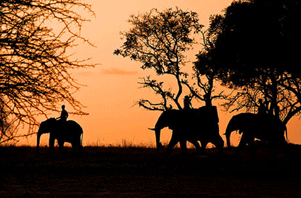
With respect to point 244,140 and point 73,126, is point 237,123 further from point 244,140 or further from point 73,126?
point 73,126

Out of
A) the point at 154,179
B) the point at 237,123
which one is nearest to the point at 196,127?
the point at 237,123

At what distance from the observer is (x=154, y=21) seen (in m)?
36.0

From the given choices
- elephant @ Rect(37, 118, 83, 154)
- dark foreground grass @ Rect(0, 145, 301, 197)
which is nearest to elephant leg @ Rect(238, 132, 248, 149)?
dark foreground grass @ Rect(0, 145, 301, 197)

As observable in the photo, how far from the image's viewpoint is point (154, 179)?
42.1ft

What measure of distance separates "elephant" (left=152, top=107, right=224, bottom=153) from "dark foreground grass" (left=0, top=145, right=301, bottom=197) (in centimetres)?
191

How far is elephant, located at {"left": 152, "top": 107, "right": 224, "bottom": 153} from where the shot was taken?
798 inches

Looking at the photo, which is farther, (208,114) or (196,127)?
(196,127)

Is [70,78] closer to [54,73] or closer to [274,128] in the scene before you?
[54,73]

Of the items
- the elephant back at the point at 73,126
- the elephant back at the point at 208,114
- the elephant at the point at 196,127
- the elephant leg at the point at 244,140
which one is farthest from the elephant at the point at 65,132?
the elephant leg at the point at 244,140

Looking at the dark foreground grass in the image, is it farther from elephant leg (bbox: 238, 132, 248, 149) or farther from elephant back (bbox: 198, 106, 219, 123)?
elephant leg (bbox: 238, 132, 248, 149)

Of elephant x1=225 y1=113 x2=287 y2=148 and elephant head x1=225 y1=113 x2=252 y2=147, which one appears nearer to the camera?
elephant x1=225 y1=113 x2=287 y2=148

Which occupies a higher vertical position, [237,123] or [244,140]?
[237,123]

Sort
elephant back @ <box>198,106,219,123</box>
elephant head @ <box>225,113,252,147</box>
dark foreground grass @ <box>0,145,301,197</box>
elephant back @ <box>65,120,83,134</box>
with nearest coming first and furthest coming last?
1. dark foreground grass @ <box>0,145,301,197</box>
2. elephant back @ <box>198,106,219,123</box>
3. elephant head @ <box>225,113,252,147</box>
4. elephant back @ <box>65,120,83,134</box>

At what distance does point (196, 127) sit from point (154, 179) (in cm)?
802
